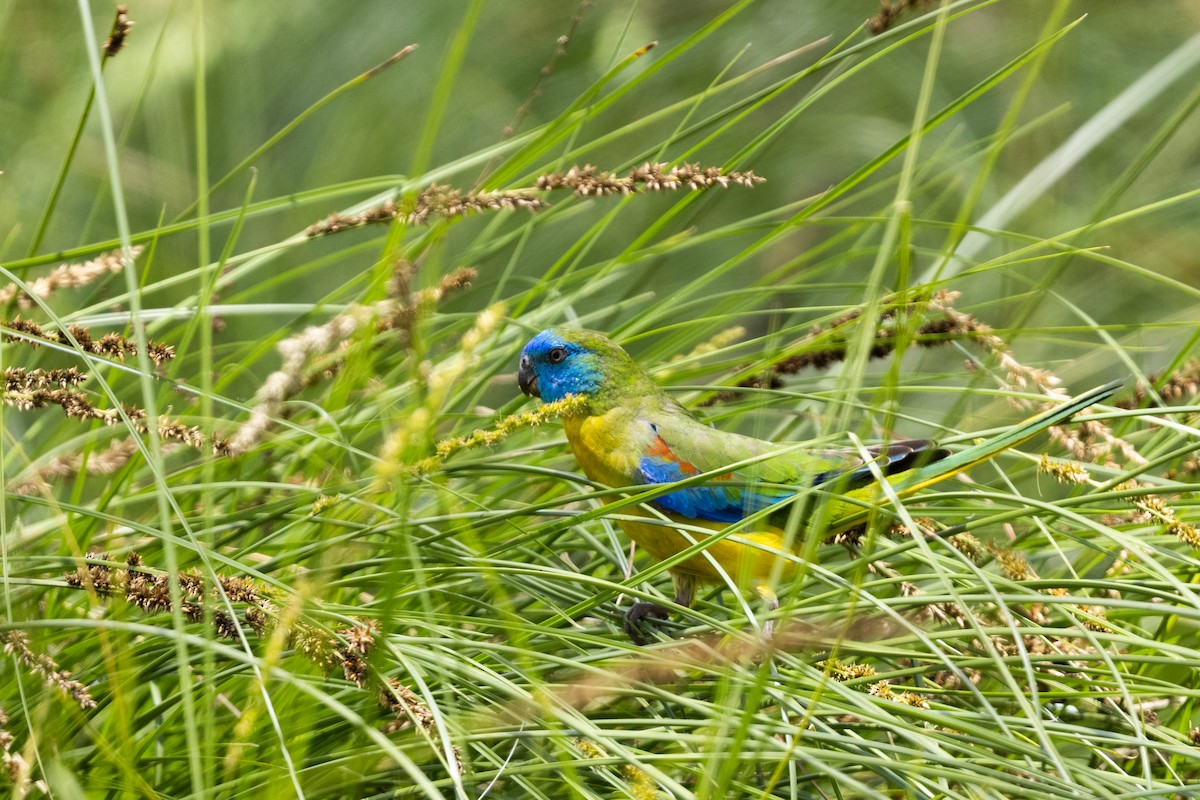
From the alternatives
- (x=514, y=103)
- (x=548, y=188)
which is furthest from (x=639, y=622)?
(x=514, y=103)

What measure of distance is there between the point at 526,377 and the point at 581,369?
0.12 metres

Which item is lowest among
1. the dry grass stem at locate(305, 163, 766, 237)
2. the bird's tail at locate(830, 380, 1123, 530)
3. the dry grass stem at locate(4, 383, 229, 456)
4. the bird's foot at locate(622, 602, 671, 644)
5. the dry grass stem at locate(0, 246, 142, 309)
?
the bird's foot at locate(622, 602, 671, 644)

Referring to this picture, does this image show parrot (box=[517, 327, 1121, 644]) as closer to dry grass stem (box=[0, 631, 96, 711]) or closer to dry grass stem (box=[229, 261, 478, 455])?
dry grass stem (box=[229, 261, 478, 455])

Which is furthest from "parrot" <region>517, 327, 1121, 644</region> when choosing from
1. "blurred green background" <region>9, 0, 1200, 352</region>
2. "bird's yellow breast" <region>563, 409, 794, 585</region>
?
"blurred green background" <region>9, 0, 1200, 352</region>

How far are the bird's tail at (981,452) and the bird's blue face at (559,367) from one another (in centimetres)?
60

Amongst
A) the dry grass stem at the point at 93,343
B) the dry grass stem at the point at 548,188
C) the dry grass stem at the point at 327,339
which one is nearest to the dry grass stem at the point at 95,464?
the dry grass stem at the point at 327,339

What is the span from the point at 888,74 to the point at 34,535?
3489 millimetres

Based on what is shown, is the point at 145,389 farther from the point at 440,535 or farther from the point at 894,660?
the point at 894,660

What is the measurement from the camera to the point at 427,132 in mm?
1165

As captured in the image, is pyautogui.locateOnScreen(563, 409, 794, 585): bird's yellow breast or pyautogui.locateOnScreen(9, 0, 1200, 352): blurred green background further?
pyautogui.locateOnScreen(9, 0, 1200, 352): blurred green background

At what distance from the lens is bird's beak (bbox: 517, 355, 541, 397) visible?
7.52 feet

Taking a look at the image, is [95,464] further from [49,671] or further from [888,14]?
[888,14]

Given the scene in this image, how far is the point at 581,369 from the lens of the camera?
7.53 feet

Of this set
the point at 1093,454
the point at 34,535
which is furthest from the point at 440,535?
the point at 1093,454
